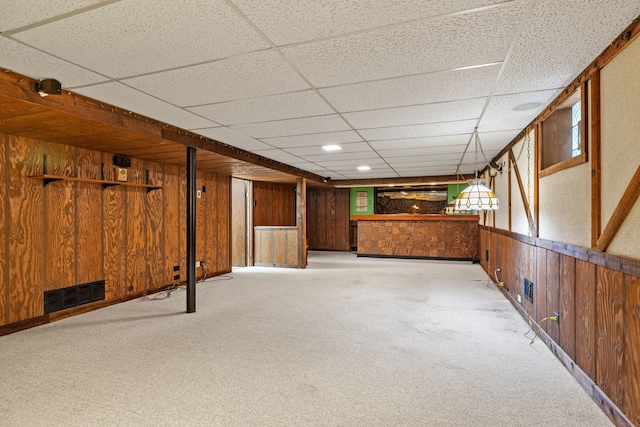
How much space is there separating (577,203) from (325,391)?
2236 millimetres

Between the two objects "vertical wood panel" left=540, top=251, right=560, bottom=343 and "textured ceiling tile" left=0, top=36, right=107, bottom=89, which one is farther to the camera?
"vertical wood panel" left=540, top=251, right=560, bottom=343

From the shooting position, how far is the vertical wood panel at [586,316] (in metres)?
2.25

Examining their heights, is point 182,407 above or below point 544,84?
below

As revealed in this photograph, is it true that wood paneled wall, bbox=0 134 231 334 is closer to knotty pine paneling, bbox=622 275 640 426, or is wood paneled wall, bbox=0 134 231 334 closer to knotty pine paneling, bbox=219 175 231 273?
knotty pine paneling, bbox=219 175 231 273

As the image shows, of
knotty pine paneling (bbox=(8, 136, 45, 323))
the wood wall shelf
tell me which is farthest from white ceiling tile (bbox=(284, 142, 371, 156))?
knotty pine paneling (bbox=(8, 136, 45, 323))

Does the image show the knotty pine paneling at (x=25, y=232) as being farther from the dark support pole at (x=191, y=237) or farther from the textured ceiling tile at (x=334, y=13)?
the textured ceiling tile at (x=334, y=13)

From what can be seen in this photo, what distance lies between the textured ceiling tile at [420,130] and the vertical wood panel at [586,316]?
1958 millimetres

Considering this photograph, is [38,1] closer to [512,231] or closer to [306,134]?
[306,134]

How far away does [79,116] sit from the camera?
2.90m

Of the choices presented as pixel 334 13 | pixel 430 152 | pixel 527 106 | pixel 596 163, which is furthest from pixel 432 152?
pixel 334 13

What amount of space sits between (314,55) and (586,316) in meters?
2.51

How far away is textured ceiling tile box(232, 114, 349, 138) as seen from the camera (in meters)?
3.64

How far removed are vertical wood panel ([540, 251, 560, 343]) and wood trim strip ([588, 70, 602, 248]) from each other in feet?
2.40

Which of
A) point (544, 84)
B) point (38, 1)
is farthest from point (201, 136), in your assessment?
point (544, 84)
